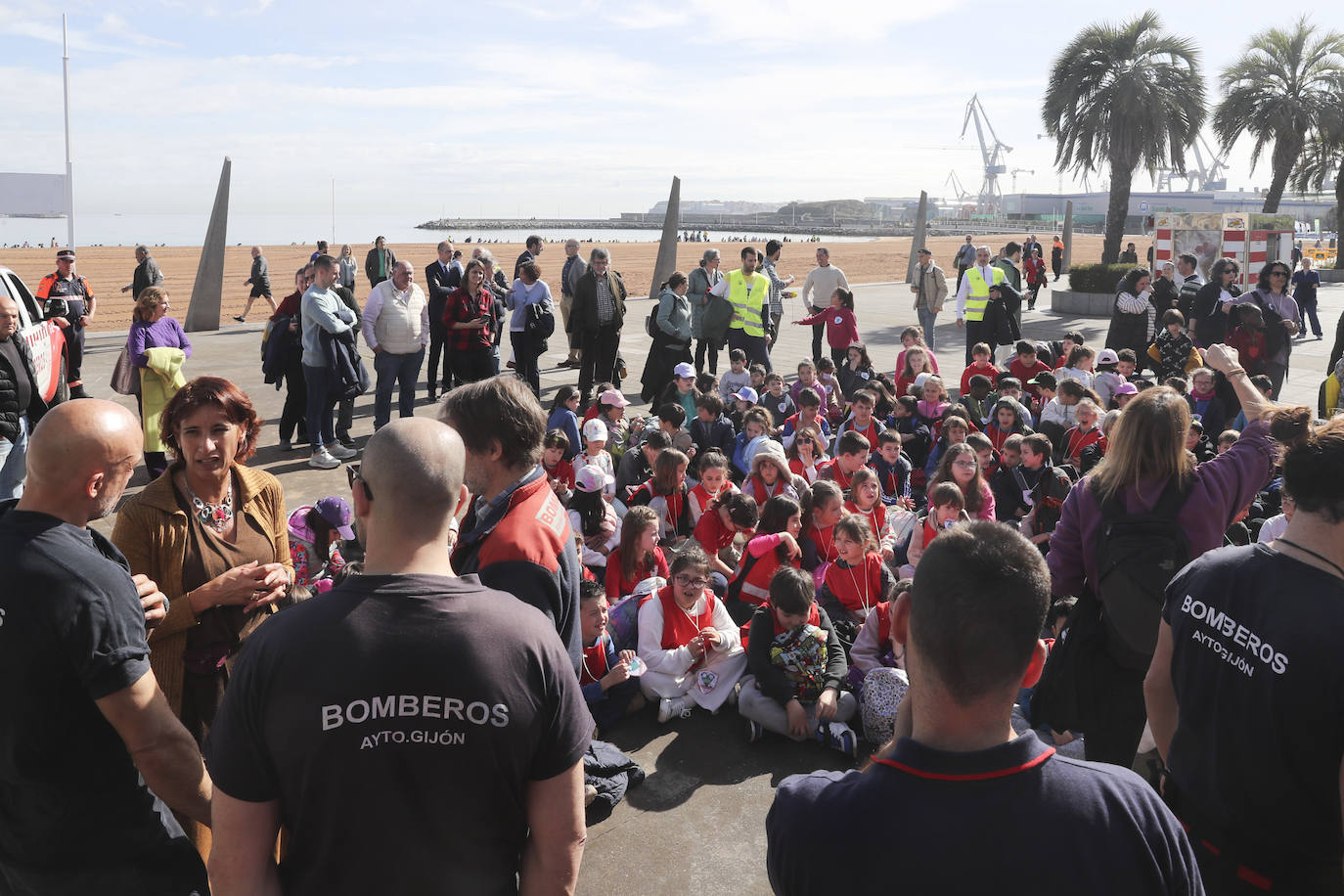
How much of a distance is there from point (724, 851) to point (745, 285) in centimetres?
861

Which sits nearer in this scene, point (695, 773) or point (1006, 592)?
point (1006, 592)

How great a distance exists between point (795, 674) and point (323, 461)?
5.62m

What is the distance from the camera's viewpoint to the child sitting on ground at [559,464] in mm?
6879

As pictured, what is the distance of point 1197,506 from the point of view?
10.6 feet

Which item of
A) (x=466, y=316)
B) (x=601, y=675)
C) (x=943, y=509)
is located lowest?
(x=601, y=675)

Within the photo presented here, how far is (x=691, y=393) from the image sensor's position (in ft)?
31.6

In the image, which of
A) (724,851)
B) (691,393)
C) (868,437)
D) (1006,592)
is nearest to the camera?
(1006,592)

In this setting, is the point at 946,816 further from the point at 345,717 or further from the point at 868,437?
the point at 868,437

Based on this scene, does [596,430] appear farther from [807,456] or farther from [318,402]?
[318,402]

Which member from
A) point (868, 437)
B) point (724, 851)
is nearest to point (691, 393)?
point (868, 437)

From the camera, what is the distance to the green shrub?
2123 centimetres

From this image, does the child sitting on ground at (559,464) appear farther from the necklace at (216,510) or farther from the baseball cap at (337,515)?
the necklace at (216,510)

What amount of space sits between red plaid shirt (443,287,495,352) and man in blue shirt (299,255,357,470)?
1.35 metres

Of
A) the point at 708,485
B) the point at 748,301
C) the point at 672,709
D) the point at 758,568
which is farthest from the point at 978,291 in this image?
the point at 672,709
